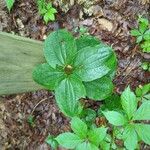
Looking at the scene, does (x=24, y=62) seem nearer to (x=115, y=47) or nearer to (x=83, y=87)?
(x=83, y=87)

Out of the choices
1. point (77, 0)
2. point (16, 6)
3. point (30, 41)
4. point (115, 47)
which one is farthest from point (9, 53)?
point (16, 6)

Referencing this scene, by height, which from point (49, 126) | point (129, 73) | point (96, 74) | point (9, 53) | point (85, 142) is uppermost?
point (9, 53)

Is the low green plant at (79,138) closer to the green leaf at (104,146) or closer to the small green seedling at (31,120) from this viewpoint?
the green leaf at (104,146)

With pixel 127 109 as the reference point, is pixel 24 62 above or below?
above

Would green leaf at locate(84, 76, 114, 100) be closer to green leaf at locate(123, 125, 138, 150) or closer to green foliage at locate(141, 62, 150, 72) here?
green leaf at locate(123, 125, 138, 150)

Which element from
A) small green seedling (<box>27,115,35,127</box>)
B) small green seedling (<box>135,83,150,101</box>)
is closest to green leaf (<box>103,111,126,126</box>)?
small green seedling (<box>135,83,150,101</box>)

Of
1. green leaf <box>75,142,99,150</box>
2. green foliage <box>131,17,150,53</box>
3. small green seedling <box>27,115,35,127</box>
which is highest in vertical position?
green foliage <box>131,17,150,53</box>
